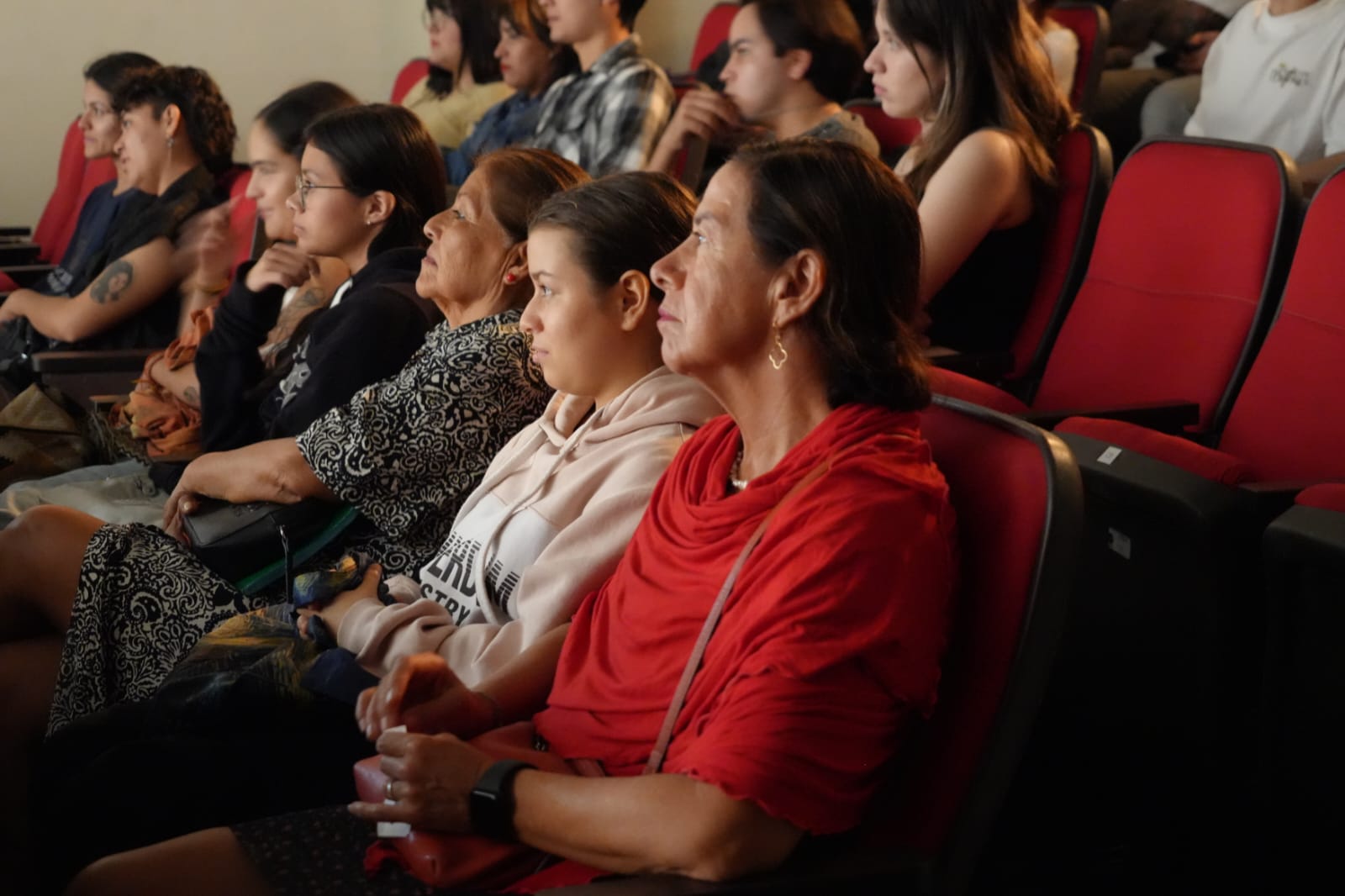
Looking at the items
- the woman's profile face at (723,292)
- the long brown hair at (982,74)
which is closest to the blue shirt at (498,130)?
the long brown hair at (982,74)

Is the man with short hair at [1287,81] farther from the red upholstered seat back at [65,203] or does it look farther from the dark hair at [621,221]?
the red upholstered seat back at [65,203]

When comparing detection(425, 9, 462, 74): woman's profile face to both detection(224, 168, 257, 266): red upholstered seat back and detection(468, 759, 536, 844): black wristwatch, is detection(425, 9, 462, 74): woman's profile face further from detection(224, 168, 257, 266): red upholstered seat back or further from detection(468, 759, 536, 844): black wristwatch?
detection(468, 759, 536, 844): black wristwatch

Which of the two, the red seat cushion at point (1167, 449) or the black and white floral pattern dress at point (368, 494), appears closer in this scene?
the red seat cushion at point (1167, 449)

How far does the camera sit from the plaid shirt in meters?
3.72

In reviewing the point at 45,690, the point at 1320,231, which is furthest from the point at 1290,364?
the point at 45,690

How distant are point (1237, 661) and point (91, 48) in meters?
5.01

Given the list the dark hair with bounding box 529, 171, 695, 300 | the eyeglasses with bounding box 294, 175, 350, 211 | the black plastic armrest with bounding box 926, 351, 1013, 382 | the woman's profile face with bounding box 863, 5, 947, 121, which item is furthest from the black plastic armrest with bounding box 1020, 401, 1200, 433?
the eyeglasses with bounding box 294, 175, 350, 211

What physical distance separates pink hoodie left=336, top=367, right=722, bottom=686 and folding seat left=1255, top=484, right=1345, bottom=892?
0.65 metres

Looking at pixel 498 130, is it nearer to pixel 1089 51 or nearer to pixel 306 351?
pixel 1089 51

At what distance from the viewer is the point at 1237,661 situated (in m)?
1.67

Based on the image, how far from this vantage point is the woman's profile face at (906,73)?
8.27 feet

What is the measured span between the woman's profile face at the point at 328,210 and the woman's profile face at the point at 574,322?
32.4 inches

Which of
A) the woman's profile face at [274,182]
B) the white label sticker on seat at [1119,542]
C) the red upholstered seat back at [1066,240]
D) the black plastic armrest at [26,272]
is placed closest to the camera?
the white label sticker on seat at [1119,542]

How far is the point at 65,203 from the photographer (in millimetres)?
4879
